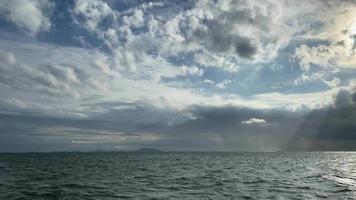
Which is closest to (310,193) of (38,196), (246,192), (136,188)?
(246,192)

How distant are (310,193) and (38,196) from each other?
2581 centimetres

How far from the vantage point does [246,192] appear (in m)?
36.2

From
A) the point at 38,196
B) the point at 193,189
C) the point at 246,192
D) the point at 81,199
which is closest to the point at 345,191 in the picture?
the point at 246,192

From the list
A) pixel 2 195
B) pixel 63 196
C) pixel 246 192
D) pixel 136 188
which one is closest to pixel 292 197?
pixel 246 192

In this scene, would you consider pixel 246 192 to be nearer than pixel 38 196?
No

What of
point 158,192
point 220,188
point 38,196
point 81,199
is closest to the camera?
point 81,199

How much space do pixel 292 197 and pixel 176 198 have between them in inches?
411

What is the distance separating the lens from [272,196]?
33.1 metres

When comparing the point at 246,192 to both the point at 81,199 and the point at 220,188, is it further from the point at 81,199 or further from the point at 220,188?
the point at 81,199

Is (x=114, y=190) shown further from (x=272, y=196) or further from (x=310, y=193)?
(x=310, y=193)

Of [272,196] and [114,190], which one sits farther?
[114,190]

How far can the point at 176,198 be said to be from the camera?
31.7 meters

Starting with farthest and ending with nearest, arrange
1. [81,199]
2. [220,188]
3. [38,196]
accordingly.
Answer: [220,188] → [38,196] → [81,199]

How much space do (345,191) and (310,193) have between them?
14.7 feet
